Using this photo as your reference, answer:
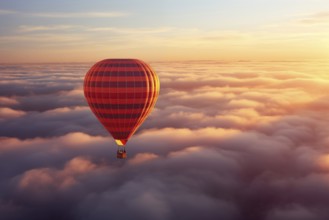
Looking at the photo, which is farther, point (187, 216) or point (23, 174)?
point (23, 174)

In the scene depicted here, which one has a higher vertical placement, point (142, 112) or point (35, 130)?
point (142, 112)

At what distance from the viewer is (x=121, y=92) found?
41.5 meters

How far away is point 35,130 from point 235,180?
10305 cm

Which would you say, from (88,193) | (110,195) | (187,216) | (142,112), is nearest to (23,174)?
(88,193)

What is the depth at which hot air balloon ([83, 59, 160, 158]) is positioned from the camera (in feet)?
135

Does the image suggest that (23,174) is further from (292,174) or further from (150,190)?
(292,174)

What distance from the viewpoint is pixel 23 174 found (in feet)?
392

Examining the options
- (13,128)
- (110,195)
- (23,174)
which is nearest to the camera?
(110,195)

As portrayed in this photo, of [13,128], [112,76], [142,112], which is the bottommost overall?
[13,128]

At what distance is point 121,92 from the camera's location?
1635 inches

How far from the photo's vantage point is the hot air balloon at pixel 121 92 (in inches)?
1618

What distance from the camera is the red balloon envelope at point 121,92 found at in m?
41.1

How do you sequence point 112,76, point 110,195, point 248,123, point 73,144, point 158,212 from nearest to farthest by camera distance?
point 112,76
point 158,212
point 110,195
point 73,144
point 248,123

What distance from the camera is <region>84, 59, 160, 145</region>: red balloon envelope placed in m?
41.1
